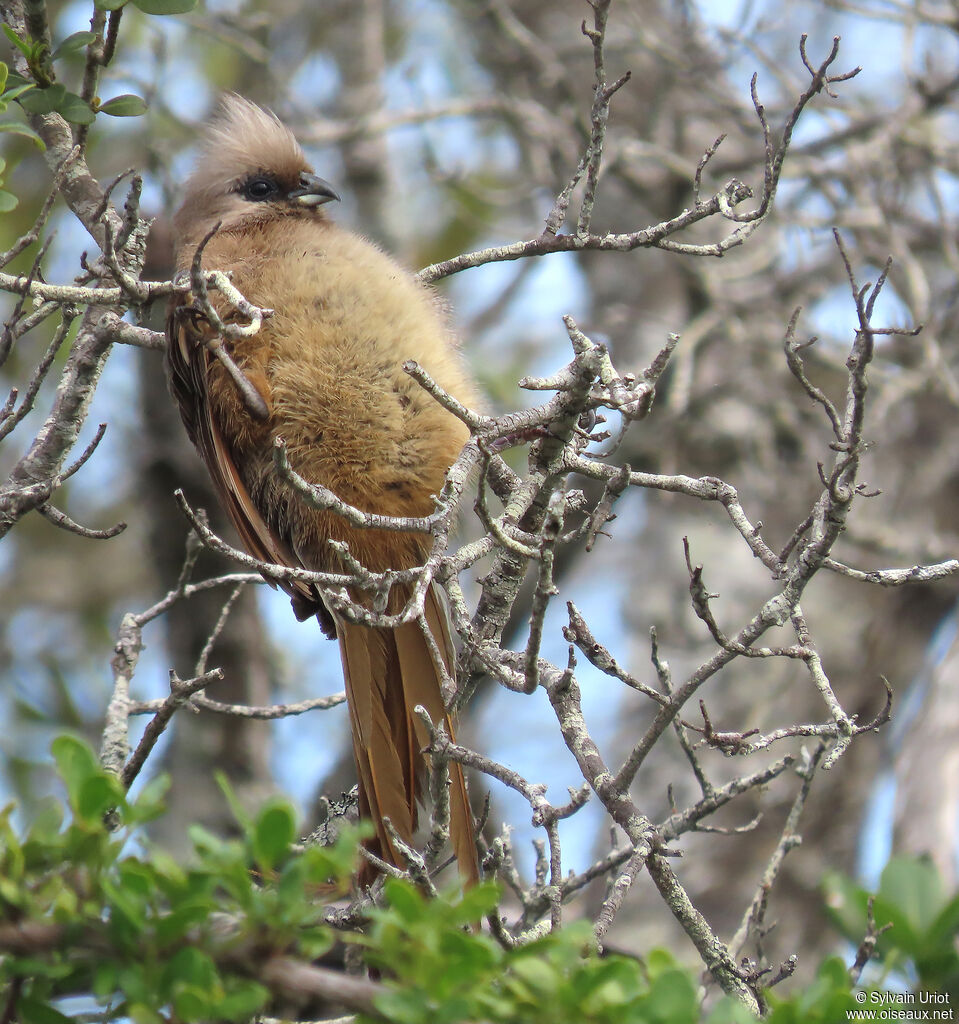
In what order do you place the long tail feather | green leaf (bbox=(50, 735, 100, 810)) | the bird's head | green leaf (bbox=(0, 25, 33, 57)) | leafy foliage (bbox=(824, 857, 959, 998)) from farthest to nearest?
the bird's head
the long tail feather
green leaf (bbox=(0, 25, 33, 57))
leafy foliage (bbox=(824, 857, 959, 998))
green leaf (bbox=(50, 735, 100, 810))

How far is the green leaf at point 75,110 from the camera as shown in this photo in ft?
8.51

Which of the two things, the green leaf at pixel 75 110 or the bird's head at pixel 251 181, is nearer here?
the green leaf at pixel 75 110

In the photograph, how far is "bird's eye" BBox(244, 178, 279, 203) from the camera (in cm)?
425

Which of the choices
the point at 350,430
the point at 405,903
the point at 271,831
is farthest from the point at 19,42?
the point at 405,903

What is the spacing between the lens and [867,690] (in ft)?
19.6

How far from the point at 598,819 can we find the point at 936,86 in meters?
4.34

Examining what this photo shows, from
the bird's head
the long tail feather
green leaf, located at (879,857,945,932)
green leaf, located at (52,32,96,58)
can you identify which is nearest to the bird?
the long tail feather

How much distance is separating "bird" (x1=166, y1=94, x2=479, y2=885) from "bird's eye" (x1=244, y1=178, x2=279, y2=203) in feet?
1.66

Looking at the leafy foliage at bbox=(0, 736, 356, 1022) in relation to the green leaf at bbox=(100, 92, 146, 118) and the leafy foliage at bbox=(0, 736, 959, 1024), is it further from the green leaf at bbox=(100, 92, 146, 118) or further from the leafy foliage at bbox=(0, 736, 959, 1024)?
the green leaf at bbox=(100, 92, 146, 118)

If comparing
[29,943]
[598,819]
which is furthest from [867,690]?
[29,943]

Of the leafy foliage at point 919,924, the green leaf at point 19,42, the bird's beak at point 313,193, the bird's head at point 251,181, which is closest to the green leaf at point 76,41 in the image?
the green leaf at point 19,42

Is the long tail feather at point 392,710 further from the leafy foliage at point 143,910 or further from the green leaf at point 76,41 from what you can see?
the leafy foliage at point 143,910

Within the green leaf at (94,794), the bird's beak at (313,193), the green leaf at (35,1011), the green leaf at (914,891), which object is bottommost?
the green leaf at (35,1011)

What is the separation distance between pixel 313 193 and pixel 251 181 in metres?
0.23
